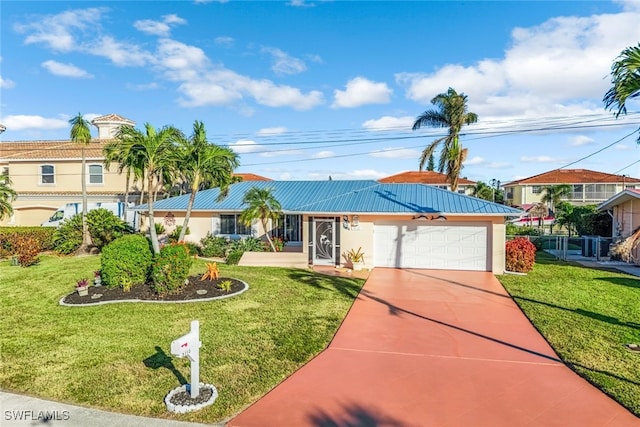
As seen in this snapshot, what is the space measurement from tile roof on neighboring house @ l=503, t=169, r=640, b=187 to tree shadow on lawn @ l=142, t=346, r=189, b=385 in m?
56.6

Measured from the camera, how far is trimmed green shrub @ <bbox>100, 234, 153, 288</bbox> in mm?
12297

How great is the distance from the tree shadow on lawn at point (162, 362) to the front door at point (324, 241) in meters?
Result: 11.3

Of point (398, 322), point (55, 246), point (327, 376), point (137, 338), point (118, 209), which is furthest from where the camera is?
point (118, 209)

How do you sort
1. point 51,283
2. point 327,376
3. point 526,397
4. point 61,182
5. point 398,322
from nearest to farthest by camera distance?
point 526,397, point 327,376, point 398,322, point 51,283, point 61,182

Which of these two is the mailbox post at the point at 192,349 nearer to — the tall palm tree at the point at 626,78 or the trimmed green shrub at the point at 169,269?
the trimmed green shrub at the point at 169,269

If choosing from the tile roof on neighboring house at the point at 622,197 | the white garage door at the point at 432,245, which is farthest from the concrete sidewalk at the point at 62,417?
the tile roof on neighboring house at the point at 622,197

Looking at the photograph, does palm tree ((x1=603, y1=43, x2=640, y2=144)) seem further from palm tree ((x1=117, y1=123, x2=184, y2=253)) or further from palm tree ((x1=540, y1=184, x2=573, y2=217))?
palm tree ((x1=540, y1=184, x2=573, y2=217))

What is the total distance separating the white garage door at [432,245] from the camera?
56.3 feet

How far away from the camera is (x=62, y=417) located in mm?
5508

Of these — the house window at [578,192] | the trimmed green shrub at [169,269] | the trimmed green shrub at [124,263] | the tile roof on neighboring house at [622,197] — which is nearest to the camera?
the trimmed green shrub at [169,269]

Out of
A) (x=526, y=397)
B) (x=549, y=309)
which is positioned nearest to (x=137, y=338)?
(x=526, y=397)

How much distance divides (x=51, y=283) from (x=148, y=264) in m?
4.14

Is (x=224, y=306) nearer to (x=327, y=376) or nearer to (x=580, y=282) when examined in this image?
(x=327, y=376)

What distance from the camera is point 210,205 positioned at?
21875mm
